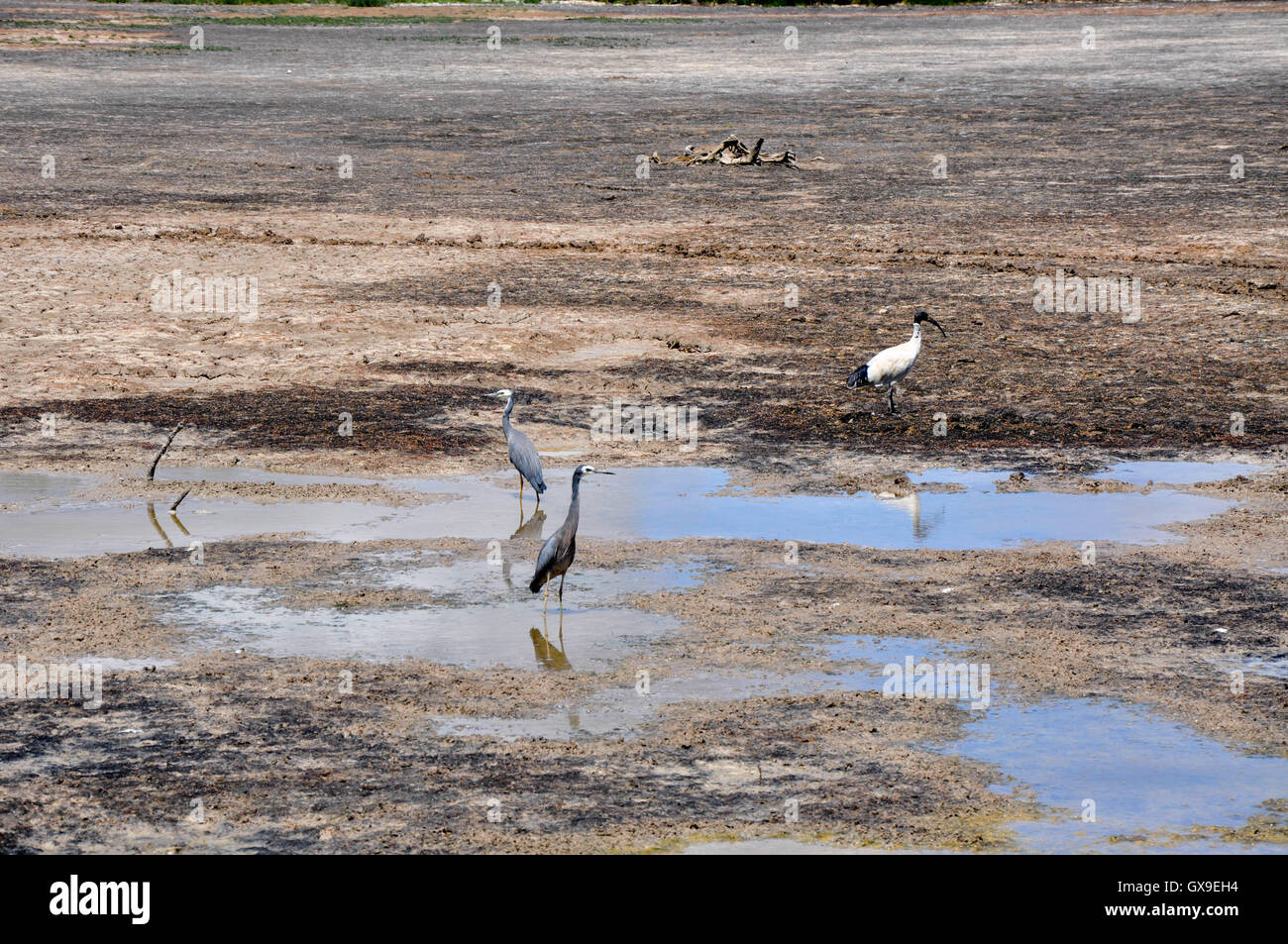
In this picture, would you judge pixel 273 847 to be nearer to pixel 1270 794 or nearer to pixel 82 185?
pixel 1270 794

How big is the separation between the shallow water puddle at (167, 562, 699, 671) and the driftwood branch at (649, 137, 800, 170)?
20.6m

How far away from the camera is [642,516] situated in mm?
13023

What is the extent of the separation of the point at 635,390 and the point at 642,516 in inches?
156

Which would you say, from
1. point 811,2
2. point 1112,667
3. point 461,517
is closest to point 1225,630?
point 1112,667

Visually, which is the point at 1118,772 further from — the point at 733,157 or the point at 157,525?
the point at 733,157

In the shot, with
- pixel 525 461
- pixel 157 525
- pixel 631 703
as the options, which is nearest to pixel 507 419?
pixel 525 461

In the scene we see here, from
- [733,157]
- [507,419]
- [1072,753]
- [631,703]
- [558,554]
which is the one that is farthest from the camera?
[733,157]

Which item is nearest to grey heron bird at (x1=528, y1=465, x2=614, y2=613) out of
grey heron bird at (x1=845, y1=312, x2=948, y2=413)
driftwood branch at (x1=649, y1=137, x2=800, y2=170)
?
grey heron bird at (x1=845, y1=312, x2=948, y2=413)

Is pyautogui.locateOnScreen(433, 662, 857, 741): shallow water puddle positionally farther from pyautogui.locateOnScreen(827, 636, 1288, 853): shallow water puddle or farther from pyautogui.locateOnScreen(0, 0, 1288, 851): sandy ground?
pyautogui.locateOnScreen(827, 636, 1288, 853): shallow water puddle

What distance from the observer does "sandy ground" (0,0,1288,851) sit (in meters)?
8.37

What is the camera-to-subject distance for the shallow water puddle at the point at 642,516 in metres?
12.4

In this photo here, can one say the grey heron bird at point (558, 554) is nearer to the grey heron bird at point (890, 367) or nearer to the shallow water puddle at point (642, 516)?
the shallow water puddle at point (642, 516)

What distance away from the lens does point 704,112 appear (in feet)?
133

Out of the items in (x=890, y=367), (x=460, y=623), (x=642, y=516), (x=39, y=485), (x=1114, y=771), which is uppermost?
(x=890, y=367)
